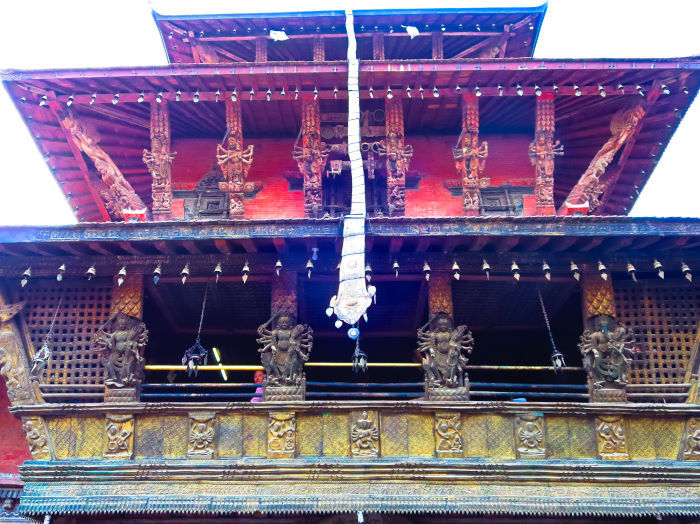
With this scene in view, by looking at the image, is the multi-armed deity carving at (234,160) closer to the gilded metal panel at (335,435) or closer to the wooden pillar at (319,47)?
the wooden pillar at (319,47)

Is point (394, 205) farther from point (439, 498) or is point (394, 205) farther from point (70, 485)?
point (70, 485)

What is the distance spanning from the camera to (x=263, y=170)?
1127 centimetres

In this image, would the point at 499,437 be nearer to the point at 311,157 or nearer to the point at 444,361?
the point at 444,361

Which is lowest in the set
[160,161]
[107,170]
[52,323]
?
[52,323]

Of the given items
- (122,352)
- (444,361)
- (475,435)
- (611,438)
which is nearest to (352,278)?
(444,361)

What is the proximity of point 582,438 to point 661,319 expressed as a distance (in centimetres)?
211

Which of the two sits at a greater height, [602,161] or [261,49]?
[261,49]

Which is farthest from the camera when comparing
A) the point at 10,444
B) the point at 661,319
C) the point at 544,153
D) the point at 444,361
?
the point at 10,444

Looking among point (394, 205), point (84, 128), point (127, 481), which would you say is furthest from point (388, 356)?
point (84, 128)

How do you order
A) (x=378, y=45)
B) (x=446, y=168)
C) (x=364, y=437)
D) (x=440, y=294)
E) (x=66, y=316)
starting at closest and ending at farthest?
(x=364, y=437), (x=440, y=294), (x=66, y=316), (x=446, y=168), (x=378, y=45)

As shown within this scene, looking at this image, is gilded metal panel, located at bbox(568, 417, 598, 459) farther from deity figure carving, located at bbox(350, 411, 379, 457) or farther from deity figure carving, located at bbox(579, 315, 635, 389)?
deity figure carving, located at bbox(350, 411, 379, 457)

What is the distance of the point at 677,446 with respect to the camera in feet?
26.6

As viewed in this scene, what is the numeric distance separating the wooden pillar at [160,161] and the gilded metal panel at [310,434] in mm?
3855

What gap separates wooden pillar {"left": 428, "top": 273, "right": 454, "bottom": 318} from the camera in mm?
8656
